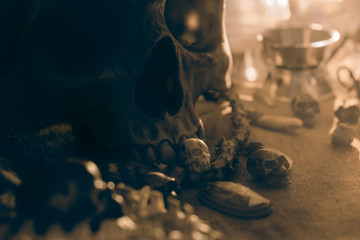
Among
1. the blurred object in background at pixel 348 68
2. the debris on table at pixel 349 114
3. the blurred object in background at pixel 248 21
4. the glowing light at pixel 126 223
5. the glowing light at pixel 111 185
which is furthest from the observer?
the blurred object in background at pixel 248 21

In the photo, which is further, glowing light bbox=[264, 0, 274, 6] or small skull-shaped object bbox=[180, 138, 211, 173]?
glowing light bbox=[264, 0, 274, 6]

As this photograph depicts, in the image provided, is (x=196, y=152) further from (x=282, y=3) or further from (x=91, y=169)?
(x=282, y=3)

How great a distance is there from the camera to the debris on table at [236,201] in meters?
1.00

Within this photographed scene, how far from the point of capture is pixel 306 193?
1.09 meters

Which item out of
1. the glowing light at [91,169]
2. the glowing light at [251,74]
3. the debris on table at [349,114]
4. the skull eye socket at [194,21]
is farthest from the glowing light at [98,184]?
the glowing light at [251,74]

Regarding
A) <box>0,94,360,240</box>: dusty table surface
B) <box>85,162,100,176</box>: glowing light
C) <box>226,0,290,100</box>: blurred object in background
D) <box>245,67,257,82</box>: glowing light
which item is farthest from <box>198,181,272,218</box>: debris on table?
<box>245,67,257,82</box>: glowing light

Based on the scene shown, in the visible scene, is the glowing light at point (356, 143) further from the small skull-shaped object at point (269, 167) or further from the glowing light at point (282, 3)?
the glowing light at point (282, 3)

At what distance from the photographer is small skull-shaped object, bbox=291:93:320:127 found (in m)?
1.47

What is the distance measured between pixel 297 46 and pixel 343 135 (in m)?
0.37

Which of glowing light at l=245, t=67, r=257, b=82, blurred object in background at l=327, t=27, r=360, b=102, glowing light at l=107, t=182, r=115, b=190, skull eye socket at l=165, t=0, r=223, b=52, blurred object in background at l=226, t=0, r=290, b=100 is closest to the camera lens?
glowing light at l=107, t=182, r=115, b=190

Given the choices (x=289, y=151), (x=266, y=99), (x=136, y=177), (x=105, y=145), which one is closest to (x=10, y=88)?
(x=105, y=145)

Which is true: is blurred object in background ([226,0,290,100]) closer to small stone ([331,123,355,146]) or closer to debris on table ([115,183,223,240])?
small stone ([331,123,355,146])

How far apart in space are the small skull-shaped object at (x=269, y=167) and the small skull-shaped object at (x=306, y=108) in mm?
378

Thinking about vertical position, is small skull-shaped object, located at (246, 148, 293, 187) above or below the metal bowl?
below
